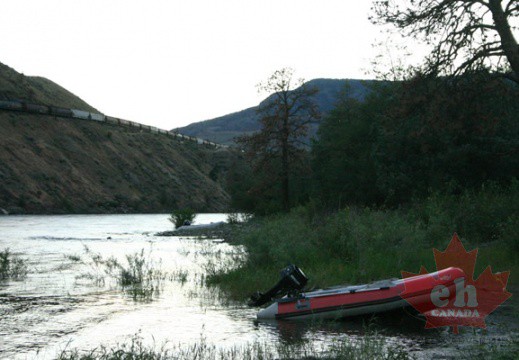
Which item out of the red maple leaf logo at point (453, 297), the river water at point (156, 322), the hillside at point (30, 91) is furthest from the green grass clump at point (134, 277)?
the hillside at point (30, 91)

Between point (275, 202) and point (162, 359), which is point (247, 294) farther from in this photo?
point (275, 202)

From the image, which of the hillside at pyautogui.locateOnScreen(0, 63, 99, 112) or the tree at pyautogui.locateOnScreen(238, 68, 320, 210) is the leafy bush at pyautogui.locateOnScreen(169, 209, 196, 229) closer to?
the tree at pyautogui.locateOnScreen(238, 68, 320, 210)

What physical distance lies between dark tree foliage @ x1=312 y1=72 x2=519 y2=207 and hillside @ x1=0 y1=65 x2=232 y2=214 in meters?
43.3

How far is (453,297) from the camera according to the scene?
12258 mm

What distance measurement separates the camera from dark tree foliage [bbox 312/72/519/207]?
67.0 feet

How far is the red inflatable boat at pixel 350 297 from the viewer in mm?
11961

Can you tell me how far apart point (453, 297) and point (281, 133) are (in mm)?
34119

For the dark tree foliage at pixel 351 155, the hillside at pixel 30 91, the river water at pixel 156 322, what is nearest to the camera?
the river water at pixel 156 322

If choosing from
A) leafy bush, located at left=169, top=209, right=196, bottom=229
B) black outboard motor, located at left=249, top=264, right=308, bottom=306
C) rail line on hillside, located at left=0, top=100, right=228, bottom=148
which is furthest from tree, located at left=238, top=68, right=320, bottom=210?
rail line on hillside, located at left=0, top=100, right=228, bottom=148

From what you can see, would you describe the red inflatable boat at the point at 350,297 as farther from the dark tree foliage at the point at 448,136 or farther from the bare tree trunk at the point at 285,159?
the bare tree trunk at the point at 285,159

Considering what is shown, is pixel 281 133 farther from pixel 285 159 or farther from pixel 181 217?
pixel 181 217

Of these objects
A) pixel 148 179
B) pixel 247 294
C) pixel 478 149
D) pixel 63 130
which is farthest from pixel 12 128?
pixel 247 294

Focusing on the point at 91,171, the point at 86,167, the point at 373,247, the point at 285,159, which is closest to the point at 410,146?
the point at 373,247

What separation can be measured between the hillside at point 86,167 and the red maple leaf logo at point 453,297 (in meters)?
62.3
